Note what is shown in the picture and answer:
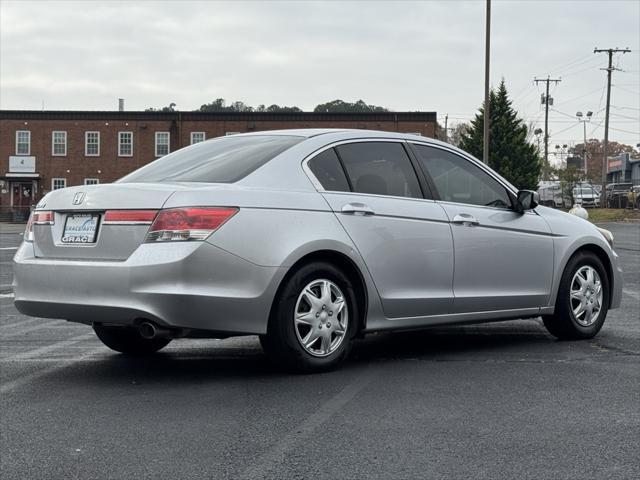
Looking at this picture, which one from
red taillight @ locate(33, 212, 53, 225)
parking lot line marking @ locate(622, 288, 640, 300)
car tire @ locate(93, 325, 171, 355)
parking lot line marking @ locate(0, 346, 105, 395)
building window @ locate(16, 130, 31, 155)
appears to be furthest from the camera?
building window @ locate(16, 130, 31, 155)

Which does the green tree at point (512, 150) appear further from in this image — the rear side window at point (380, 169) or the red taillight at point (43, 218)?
the red taillight at point (43, 218)

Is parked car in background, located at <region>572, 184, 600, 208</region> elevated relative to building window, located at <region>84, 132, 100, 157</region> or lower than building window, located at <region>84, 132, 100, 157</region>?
lower

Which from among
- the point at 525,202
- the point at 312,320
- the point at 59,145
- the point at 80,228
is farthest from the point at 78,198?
the point at 59,145

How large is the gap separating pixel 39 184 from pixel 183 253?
56900 millimetres

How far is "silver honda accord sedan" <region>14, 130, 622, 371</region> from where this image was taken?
535cm

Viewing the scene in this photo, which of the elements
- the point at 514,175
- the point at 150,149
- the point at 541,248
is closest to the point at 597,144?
the point at 514,175

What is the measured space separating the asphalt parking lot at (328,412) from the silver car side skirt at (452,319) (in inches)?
9.8

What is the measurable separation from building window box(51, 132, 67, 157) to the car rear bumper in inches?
2215

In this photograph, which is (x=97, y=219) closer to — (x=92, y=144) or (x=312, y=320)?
(x=312, y=320)

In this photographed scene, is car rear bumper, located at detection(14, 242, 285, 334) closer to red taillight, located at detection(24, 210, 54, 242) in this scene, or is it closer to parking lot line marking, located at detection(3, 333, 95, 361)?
A: red taillight, located at detection(24, 210, 54, 242)

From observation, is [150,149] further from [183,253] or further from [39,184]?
[183,253]

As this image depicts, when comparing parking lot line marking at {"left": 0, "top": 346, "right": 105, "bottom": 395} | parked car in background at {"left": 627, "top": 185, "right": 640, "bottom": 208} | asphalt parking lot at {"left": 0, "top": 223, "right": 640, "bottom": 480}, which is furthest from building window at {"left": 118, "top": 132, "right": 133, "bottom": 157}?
parking lot line marking at {"left": 0, "top": 346, "right": 105, "bottom": 395}

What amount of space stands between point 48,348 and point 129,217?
214 cm

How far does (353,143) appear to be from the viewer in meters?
6.49
